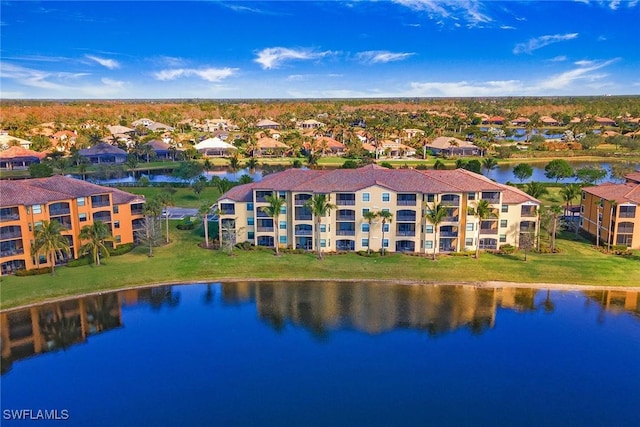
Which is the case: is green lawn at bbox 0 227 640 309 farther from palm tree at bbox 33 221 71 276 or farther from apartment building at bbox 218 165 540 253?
apartment building at bbox 218 165 540 253

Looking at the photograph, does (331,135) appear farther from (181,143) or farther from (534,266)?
(534,266)

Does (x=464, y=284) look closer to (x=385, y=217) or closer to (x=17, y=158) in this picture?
(x=385, y=217)

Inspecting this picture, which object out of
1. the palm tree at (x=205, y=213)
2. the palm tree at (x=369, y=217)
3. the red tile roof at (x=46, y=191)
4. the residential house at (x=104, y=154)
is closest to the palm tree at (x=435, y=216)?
the palm tree at (x=369, y=217)

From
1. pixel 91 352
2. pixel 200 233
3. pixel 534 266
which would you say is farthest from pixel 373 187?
pixel 91 352

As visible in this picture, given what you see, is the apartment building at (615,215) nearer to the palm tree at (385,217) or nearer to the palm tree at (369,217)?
the palm tree at (385,217)

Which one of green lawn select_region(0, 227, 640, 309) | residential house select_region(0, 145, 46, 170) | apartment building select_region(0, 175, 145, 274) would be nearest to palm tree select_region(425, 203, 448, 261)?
green lawn select_region(0, 227, 640, 309)

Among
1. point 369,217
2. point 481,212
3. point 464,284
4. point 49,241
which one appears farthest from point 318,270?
point 49,241

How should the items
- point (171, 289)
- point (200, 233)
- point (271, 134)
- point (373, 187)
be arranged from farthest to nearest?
point (271, 134) → point (200, 233) → point (373, 187) → point (171, 289)
